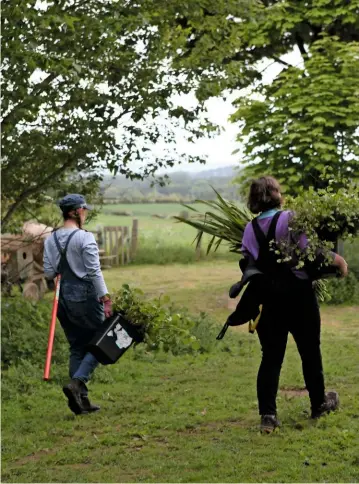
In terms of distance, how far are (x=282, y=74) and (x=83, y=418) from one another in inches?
520

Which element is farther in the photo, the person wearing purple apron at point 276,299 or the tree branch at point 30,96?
the tree branch at point 30,96

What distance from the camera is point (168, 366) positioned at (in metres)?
10.7

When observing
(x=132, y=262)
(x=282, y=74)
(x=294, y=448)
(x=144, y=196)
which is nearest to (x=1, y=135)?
(x=294, y=448)

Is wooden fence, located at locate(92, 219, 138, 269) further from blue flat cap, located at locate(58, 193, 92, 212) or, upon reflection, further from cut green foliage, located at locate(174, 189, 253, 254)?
blue flat cap, located at locate(58, 193, 92, 212)

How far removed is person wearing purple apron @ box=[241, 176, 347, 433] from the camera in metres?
6.33

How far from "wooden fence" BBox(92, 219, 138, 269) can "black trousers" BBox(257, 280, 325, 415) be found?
21797 mm

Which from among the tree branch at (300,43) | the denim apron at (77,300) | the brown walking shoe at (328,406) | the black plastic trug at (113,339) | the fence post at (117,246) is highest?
the tree branch at (300,43)

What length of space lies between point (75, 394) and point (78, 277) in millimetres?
1052

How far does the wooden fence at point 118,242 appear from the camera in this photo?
28703 mm

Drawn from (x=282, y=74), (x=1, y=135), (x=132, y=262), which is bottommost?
(x=132, y=262)

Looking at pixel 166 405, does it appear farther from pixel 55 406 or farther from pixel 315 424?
pixel 315 424

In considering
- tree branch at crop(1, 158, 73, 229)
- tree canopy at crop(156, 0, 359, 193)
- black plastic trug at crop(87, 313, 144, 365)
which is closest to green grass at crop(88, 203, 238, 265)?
tree canopy at crop(156, 0, 359, 193)

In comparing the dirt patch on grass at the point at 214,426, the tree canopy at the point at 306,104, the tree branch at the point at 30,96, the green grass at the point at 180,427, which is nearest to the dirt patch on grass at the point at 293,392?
the green grass at the point at 180,427

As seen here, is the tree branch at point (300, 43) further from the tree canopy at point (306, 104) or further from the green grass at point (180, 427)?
the green grass at point (180, 427)
